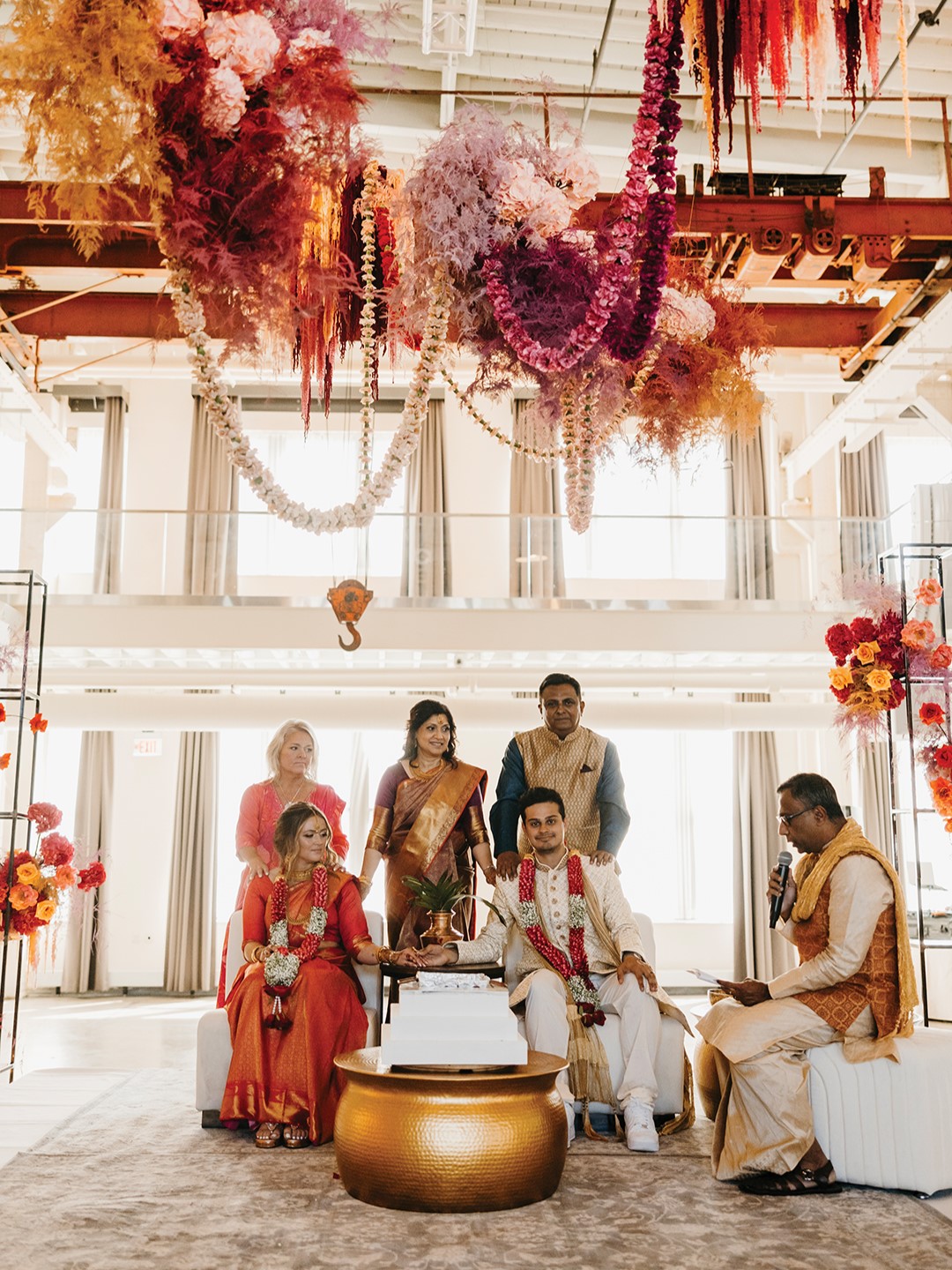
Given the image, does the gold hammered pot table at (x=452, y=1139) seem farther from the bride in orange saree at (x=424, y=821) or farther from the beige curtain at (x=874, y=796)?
the beige curtain at (x=874, y=796)

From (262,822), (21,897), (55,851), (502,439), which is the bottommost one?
(21,897)

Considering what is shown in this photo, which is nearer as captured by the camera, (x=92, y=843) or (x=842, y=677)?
(x=842, y=677)

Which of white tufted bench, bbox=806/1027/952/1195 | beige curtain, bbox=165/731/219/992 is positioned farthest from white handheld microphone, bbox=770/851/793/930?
beige curtain, bbox=165/731/219/992

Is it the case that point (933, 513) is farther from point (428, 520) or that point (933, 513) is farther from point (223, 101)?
point (223, 101)

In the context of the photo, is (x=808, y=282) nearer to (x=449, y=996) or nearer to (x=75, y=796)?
(x=449, y=996)

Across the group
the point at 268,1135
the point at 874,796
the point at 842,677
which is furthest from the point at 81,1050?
the point at 874,796

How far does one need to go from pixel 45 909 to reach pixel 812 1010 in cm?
380

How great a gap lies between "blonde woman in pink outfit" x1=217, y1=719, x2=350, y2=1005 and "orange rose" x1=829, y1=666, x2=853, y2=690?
8.85ft

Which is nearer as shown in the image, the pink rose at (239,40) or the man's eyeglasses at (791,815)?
the pink rose at (239,40)

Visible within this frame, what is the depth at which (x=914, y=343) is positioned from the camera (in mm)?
6738

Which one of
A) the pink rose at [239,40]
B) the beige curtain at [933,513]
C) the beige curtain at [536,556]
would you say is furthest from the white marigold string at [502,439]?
the beige curtain at [536,556]

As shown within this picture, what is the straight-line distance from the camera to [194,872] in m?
12.0

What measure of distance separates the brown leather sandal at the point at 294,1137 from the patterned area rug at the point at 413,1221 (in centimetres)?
9

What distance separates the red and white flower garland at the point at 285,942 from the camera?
15.7 feet
